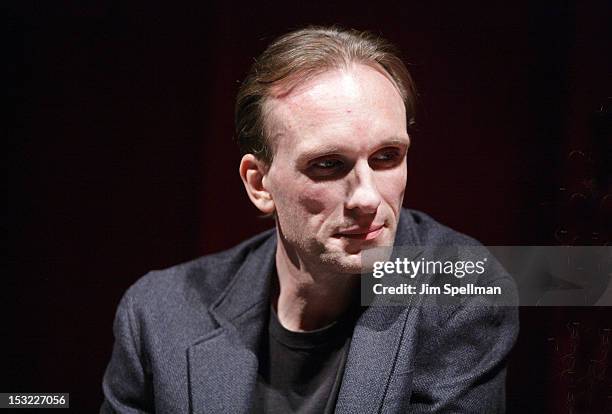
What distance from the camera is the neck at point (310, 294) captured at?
4.81 ft

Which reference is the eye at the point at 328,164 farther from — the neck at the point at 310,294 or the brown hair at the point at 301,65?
the neck at the point at 310,294

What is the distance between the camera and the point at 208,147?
1739mm

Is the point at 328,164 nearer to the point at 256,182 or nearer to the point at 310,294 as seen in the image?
the point at 256,182

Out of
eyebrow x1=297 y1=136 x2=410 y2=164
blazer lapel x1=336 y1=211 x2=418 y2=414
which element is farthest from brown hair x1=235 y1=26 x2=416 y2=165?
blazer lapel x1=336 y1=211 x2=418 y2=414

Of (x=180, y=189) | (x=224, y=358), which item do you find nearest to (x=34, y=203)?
(x=180, y=189)

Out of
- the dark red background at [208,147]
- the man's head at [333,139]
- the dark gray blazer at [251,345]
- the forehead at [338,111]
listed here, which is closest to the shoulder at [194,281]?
the dark gray blazer at [251,345]

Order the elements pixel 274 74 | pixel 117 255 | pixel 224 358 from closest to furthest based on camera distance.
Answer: pixel 274 74
pixel 224 358
pixel 117 255

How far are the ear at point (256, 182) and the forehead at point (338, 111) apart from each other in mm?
83

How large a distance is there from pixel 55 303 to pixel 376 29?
37.7 inches

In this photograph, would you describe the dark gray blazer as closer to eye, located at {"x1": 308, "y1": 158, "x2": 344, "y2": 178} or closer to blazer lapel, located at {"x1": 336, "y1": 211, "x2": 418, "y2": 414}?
blazer lapel, located at {"x1": 336, "y1": 211, "x2": 418, "y2": 414}

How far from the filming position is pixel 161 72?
5.54 feet

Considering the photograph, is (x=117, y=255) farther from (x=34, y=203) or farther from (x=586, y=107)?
(x=586, y=107)

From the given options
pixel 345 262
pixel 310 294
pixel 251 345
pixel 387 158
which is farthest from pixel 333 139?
pixel 251 345

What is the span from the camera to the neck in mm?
1466
